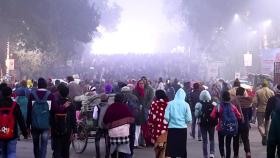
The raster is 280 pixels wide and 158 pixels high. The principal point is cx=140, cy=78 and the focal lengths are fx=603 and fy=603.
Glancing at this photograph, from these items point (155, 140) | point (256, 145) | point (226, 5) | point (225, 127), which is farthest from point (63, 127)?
point (226, 5)

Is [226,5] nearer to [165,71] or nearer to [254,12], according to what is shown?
[254,12]

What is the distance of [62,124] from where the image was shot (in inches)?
434

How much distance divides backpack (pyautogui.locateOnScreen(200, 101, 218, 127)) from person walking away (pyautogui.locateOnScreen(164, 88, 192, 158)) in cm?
212

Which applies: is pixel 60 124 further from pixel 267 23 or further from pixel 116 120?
pixel 267 23

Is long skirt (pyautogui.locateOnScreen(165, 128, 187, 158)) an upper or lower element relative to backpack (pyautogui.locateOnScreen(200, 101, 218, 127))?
lower

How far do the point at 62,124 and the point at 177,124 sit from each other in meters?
2.12

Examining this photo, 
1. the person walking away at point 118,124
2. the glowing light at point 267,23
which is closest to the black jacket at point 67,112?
the person walking away at point 118,124

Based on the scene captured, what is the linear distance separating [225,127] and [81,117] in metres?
3.90

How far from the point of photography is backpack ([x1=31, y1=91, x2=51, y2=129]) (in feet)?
37.2

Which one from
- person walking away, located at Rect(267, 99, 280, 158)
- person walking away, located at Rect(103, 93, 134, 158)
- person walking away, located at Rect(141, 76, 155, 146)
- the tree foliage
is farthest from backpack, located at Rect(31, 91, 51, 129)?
the tree foliage

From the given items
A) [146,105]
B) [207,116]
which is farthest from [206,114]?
[146,105]

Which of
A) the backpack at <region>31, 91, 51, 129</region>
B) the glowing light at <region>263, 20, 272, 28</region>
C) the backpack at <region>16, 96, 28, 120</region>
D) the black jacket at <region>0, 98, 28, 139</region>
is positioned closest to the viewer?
the black jacket at <region>0, 98, 28, 139</region>

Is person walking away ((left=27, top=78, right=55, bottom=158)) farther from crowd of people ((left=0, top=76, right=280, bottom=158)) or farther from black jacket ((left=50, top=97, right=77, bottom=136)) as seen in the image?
black jacket ((left=50, top=97, right=77, bottom=136))

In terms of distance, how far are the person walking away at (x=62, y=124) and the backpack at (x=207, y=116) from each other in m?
3.42
